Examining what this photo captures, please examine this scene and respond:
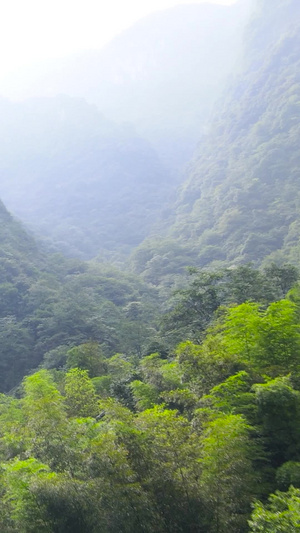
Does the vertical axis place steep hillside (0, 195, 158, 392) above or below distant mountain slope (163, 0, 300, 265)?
below

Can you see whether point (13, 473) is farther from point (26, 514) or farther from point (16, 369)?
point (16, 369)

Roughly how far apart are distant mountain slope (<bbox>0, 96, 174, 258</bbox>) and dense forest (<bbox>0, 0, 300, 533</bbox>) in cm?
127

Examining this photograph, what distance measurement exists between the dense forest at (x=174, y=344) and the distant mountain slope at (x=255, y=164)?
43 cm

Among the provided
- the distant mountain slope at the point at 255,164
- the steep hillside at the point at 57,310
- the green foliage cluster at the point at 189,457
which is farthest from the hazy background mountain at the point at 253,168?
the green foliage cluster at the point at 189,457

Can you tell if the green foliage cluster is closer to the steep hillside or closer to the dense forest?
the dense forest

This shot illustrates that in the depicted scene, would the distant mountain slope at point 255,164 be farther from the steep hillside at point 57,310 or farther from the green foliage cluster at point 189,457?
the green foliage cluster at point 189,457

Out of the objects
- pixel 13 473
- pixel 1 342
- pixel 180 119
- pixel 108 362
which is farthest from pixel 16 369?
pixel 180 119

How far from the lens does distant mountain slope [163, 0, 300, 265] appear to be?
70.8 m

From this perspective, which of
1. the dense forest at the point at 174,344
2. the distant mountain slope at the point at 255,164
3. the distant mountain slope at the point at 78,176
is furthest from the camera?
the distant mountain slope at the point at 78,176

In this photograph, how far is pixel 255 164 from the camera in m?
91.4

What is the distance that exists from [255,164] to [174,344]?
72.1 metres

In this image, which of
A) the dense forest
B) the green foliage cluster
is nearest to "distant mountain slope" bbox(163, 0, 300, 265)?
the dense forest

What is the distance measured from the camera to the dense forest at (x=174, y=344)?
9266 millimetres

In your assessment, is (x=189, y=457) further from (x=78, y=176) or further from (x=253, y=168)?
(x=78, y=176)
